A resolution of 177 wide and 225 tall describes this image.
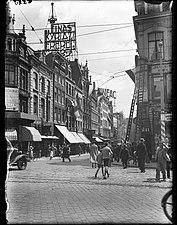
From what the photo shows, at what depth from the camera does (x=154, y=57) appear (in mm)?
7070

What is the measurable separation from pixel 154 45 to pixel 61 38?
2414 millimetres

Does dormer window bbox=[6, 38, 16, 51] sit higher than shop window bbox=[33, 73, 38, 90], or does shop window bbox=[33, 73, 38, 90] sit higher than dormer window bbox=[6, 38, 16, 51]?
dormer window bbox=[6, 38, 16, 51]

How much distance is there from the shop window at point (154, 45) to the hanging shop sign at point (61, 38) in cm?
193

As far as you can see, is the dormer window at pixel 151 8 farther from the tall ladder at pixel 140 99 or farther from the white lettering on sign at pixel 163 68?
the tall ladder at pixel 140 99

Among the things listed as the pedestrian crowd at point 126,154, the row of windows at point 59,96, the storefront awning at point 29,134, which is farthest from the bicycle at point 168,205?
the row of windows at point 59,96

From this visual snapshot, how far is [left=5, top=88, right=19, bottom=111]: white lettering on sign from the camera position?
5562 millimetres

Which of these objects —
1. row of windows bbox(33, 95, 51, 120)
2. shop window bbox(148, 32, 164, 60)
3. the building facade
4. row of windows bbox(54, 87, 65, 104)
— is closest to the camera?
the building facade

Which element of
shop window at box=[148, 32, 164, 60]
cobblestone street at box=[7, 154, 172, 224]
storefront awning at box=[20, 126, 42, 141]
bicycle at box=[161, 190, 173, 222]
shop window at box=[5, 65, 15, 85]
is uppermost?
shop window at box=[148, 32, 164, 60]

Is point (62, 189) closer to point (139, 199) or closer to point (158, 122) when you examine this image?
point (139, 199)

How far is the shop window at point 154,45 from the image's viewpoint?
6.87m

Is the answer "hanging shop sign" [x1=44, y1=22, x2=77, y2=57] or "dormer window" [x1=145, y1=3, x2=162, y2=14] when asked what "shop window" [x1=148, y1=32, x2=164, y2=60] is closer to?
"dormer window" [x1=145, y1=3, x2=162, y2=14]

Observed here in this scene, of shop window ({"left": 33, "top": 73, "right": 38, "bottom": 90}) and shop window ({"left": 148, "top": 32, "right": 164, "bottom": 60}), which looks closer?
shop window ({"left": 148, "top": 32, "right": 164, "bottom": 60})

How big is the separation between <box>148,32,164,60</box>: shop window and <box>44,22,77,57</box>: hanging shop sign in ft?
6.34

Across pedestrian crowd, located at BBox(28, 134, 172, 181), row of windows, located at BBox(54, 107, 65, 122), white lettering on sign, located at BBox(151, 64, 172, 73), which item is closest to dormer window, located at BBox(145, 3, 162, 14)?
white lettering on sign, located at BBox(151, 64, 172, 73)
